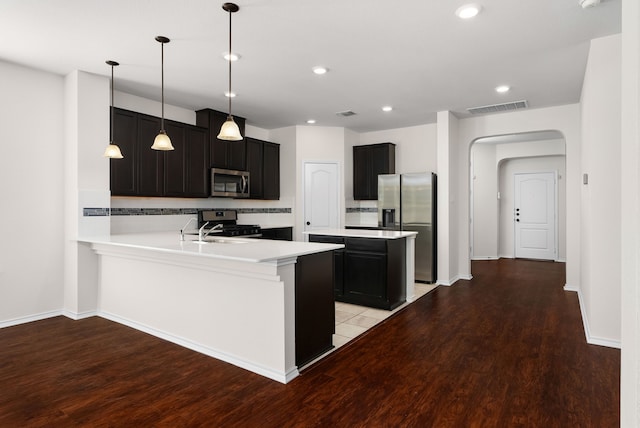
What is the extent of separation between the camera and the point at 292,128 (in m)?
6.55

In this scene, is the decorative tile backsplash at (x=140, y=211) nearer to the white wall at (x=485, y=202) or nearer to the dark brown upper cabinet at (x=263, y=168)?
the dark brown upper cabinet at (x=263, y=168)

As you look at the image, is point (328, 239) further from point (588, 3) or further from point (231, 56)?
point (588, 3)

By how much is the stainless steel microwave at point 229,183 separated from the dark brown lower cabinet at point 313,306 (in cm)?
289

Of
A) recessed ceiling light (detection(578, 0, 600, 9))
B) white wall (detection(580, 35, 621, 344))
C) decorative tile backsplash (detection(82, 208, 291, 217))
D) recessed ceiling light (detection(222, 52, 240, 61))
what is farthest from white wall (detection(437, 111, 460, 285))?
recessed ceiling light (detection(222, 52, 240, 61))

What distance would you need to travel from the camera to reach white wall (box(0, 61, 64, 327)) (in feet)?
12.0

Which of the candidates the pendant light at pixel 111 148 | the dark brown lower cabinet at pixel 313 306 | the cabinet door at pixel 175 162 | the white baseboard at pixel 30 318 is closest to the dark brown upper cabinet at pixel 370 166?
the cabinet door at pixel 175 162

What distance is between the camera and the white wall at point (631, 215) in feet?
2.50

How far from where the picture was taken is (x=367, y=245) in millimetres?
4348

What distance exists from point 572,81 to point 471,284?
3079 millimetres

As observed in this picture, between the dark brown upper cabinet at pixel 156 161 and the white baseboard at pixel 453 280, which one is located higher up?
the dark brown upper cabinet at pixel 156 161

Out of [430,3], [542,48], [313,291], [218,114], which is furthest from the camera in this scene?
[218,114]

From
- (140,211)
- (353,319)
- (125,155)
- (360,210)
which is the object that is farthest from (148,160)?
(360,210)

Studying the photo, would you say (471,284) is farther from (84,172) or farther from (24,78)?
(24,78)

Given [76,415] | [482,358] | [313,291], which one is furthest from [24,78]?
[482,358]
